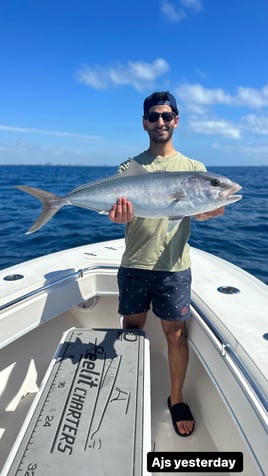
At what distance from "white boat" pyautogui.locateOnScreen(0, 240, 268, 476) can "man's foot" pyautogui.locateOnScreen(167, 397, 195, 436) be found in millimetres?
62

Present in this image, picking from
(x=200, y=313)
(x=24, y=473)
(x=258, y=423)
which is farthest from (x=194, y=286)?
(x=24, y=473)

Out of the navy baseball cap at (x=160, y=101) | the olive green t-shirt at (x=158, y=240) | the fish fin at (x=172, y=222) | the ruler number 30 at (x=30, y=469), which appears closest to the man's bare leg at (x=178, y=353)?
the olive green t-shirt at (x=158, y=240)

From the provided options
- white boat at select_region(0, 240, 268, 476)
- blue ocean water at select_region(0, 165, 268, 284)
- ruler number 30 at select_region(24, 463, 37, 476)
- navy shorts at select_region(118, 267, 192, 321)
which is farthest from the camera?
blue ocean water at select_region(0, 165, 268, 284)

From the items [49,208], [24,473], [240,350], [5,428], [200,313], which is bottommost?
[5,428]

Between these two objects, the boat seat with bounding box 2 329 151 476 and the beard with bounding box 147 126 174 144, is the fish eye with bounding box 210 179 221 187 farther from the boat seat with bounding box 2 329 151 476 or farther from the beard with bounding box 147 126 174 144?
the boat seat with bounding box 2 329 151 476

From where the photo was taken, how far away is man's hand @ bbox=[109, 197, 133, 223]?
2389 millimetres

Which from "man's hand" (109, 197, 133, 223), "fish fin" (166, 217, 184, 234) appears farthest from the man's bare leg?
"man's hand" (109, 197, 133, 223)

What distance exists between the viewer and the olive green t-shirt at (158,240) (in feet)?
8.45

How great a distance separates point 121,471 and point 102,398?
506mm

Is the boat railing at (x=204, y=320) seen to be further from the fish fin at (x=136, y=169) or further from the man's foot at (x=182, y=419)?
the fish fin at (x=136, y=169)

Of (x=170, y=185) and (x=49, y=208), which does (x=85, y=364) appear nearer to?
(x=49, y=208)

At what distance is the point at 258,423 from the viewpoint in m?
1.73

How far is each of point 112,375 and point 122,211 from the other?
119 cm

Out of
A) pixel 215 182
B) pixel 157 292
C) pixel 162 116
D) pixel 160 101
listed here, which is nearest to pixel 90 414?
pixel 157 292
